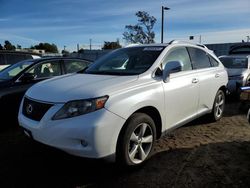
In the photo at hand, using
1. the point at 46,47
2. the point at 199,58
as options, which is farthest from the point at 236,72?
the point at 46,47

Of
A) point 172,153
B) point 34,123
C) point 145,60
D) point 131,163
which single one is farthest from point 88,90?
point 172,153

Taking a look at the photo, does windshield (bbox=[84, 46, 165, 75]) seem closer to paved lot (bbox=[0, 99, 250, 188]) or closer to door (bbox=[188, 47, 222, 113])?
door (bbox=[188, 47, 222, 113])

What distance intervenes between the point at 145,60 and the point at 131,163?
1666 millimetres

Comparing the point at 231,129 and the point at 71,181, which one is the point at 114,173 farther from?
the point at 231,129

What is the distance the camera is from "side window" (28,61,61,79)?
20.1 ft

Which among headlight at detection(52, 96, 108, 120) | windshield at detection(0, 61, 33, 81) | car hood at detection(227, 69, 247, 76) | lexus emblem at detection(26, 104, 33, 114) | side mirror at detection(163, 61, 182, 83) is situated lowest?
car hood at detection(227, 69, 247, 76)

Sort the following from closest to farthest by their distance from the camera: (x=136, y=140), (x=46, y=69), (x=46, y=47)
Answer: (x=136, y=140)
(x=46, y=69)
(x=46, y=47)

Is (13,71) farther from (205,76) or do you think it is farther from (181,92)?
(205,76)

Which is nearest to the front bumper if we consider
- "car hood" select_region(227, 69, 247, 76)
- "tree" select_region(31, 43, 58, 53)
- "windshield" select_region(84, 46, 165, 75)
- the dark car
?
"windshield" select_region(84, 46, 165, 75)

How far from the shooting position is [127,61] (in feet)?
14.7

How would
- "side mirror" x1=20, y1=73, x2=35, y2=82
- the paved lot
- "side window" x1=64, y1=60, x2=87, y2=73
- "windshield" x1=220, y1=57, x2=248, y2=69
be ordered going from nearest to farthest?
the paved lot < "side mirror" x1=20, y1=73, x2=35, y2=82 < "side window" x1=64, y1=60, x2=87, y2=73 < "windshield" x1=220, y1=57, x2=248, y2=69

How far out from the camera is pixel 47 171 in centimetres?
360

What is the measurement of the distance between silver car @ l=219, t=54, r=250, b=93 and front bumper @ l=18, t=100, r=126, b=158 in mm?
5884

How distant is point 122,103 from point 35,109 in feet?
3.67
